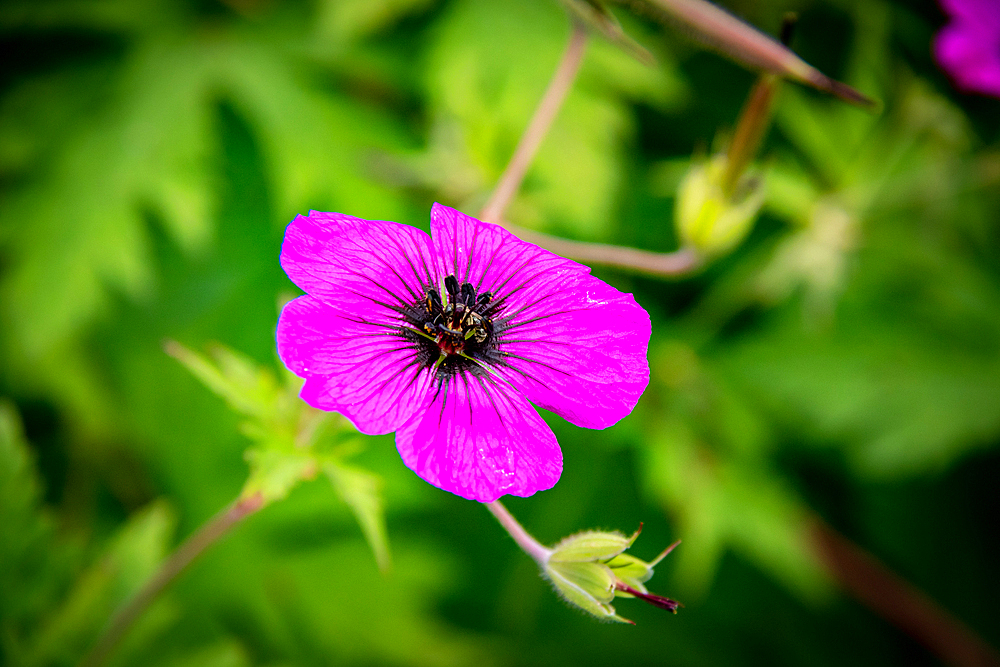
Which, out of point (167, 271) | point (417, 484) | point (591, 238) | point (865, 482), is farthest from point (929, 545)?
point (167, 271)

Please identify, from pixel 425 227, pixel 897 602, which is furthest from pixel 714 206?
pixel 897 602

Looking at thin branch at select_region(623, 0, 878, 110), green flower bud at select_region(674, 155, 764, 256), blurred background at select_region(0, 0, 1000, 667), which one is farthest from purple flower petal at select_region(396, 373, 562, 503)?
blurred background at select_region(0, 0, 1000, 667)

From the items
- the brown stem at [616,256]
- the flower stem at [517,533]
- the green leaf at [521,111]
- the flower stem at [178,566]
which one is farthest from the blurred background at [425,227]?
the flower stem at [517,533]

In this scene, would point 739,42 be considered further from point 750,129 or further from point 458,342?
point 458,342

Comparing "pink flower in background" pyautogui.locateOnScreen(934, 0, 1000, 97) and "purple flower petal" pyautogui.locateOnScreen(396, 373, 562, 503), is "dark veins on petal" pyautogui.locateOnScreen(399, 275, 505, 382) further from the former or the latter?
"pink flower in background" pyautogui.locateOnScreen(934, 0, 1000, 97)

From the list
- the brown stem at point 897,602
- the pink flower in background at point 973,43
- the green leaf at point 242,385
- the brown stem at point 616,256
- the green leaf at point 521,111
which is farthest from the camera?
the brown stem at point 897,602

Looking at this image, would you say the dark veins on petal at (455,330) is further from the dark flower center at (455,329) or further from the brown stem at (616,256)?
the brown stem at (616,256)
